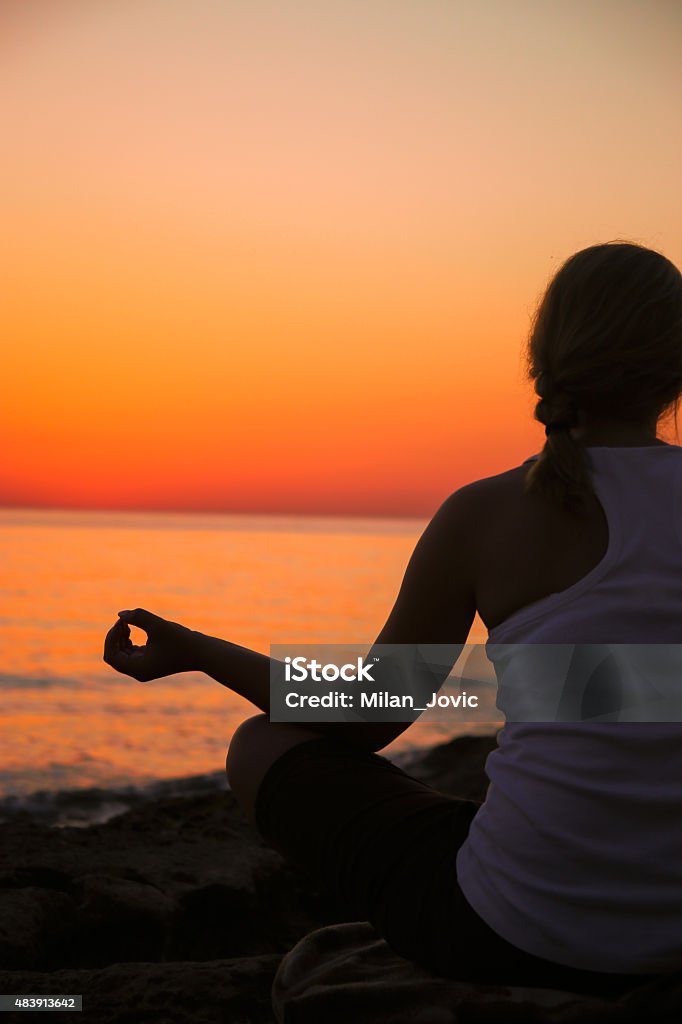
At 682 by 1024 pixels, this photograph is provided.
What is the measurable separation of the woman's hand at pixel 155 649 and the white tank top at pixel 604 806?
2.63ft

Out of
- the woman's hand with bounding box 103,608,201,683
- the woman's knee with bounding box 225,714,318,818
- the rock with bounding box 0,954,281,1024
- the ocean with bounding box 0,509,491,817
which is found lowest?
the ocean with bounding box 0,509,491,817

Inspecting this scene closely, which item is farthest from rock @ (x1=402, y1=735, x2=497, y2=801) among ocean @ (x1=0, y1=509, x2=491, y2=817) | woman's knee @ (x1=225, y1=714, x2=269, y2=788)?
woman's knee @ (x1=225, y1=714, x2=269, y2=788)

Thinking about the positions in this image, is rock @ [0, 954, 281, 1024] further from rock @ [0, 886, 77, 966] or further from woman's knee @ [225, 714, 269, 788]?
woman's knee @ [225, 714, 269, 788]

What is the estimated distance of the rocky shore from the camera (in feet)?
8.07

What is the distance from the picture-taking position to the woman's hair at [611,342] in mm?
1756

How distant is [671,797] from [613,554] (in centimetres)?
41

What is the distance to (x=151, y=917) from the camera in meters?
3.36

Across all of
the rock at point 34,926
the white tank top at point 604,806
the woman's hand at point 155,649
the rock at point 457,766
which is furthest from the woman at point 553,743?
the rock at point 457,766

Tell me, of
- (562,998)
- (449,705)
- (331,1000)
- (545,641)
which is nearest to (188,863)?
(331,1000)

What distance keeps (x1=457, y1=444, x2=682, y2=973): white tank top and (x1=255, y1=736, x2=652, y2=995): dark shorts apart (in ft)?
0.21

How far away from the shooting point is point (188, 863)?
395cm

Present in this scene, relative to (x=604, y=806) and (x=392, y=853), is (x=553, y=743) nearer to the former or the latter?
(x=604, y=806)

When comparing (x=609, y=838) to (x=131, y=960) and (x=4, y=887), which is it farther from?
(x=4, y=887)

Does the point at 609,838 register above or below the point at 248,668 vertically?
below
